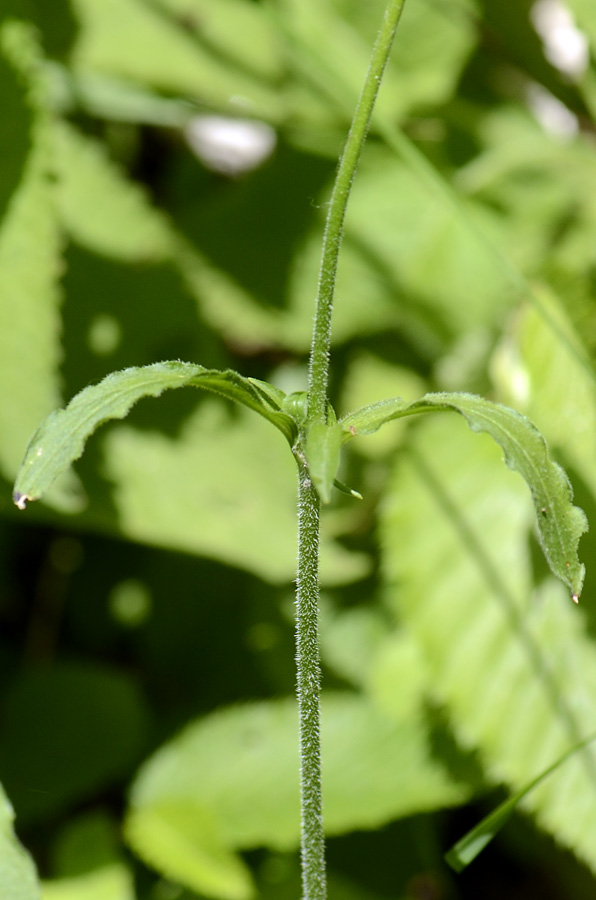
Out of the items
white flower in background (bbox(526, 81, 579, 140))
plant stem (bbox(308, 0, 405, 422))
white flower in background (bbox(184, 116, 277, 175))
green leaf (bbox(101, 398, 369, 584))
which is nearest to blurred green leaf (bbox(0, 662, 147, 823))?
green leaf (bbox(101, 398, 369, 584))

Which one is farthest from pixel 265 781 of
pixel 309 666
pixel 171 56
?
pixel 171 56

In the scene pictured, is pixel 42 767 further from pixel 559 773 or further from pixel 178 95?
pixel 178 95

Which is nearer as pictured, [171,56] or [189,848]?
[189,848]

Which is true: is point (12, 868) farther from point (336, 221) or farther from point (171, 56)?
point (171, 56)

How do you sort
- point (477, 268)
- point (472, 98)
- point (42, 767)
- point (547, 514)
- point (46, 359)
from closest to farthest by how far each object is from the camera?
point (547, 514), point (46, 359), point (42, 767), point (477, 268), point (472, 98)

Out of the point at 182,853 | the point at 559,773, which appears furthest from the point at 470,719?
the point at 182,853

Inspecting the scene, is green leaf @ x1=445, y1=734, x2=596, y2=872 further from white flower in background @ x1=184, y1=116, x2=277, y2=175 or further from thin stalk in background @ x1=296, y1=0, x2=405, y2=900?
white flower in background @ x1=184, y1=116, x2=277, y2=175
